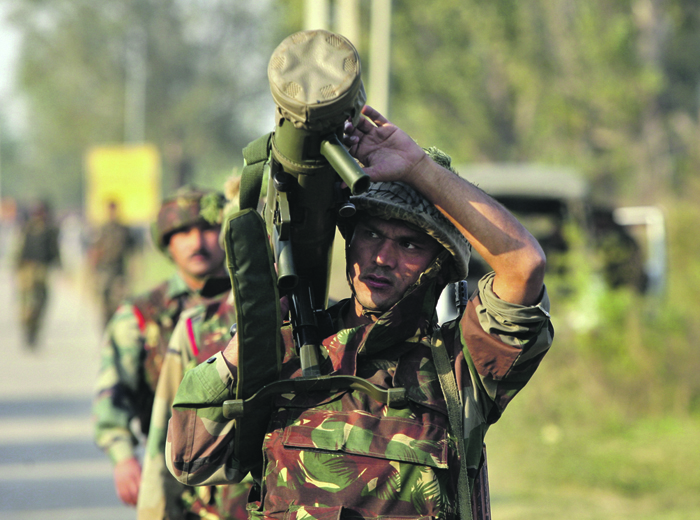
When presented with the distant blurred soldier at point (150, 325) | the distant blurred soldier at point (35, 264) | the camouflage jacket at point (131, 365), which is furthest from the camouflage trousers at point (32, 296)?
the camouflage jacket at point (131, 365)

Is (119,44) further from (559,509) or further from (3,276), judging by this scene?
(559,509)

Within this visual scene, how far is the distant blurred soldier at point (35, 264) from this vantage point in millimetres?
12953

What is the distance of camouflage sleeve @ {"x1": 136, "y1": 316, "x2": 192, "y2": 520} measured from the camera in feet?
9.82

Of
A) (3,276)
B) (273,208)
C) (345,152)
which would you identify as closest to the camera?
(345,152)

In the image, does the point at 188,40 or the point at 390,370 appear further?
the point at 188,40

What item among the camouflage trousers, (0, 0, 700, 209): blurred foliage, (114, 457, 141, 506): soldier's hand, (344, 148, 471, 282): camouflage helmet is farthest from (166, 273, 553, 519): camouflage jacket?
the camouflage trousers

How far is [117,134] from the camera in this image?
171ft

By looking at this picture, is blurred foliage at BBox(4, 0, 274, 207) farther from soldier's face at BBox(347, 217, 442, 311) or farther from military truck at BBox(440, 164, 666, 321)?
soldier's face at BBox(347, 217, 442, 311)

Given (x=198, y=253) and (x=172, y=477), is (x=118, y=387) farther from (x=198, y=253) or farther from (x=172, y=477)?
(x=172, y=477)

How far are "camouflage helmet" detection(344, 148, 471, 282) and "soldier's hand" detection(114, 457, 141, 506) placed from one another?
178 centimetres

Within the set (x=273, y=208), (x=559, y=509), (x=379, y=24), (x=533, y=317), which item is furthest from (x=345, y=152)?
(x=379, y=24)

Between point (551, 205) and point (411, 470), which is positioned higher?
point (551, 205)

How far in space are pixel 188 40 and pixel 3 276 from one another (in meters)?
23.7

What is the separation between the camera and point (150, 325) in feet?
12.8
